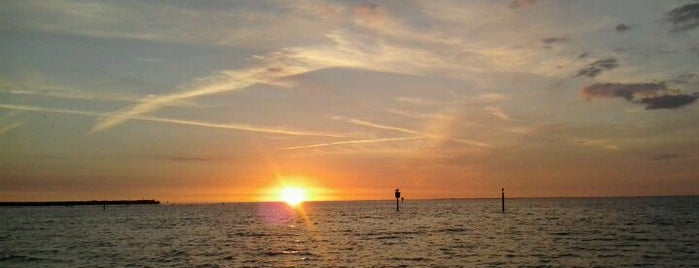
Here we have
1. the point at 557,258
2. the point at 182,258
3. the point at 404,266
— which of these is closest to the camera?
the point at 404,266

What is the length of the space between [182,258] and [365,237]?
1017 inches

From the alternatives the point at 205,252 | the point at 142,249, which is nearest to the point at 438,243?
the point at 205,252

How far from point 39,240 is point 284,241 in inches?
1267

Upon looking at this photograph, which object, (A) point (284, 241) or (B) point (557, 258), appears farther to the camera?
(A) point (284, 241)

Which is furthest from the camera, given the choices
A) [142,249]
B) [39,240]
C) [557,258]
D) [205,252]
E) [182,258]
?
[39,240]

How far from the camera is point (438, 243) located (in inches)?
2366

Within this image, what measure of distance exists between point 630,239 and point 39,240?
2721 inches

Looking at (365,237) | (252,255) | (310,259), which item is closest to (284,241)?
(365,237)

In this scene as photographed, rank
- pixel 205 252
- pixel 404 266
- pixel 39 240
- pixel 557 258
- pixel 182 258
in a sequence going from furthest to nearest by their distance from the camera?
pixel 39 240 → pixel 205 252 → pixel 182 258 → pixel 557 258 → pixel 404 266

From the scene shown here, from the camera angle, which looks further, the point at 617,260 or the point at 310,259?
the point at 310,259

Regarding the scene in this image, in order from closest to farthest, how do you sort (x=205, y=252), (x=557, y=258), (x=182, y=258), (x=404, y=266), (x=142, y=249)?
(x=404, y=266) < (x=557, y=258) < (x=182, y=258) < (x=205, y=252) < (x=142, y=249)

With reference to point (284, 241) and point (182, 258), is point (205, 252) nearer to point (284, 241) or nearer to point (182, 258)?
point (182, 258)

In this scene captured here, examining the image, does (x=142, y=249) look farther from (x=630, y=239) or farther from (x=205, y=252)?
(x=630, y=239)

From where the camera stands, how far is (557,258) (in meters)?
46.2
